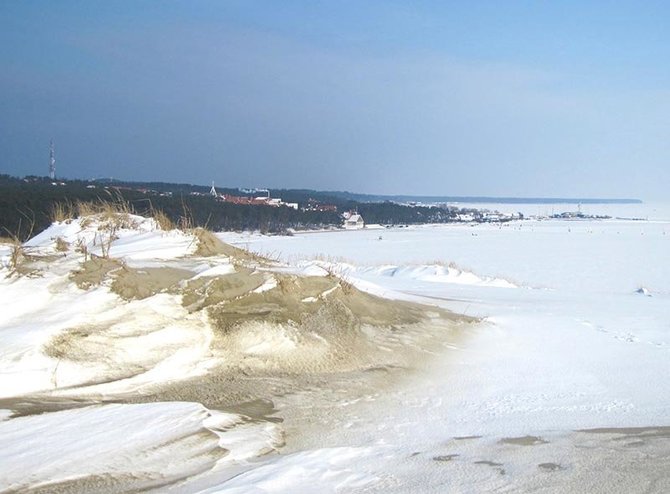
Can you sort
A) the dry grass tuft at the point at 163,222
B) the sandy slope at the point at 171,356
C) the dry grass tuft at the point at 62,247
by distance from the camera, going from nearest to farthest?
the sandy slope at the point at 171,356 < the dry grass tuft at the point at 62,247 < the dry grass tuft at the point at 163,222

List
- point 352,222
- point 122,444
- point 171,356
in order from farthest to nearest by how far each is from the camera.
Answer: point 352,222, point 171,356, point 122,444

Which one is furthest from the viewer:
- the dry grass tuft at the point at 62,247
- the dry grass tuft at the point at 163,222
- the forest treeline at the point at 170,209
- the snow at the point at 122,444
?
the forest treeline at the point at 170,209

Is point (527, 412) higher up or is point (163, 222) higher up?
point (163, 222)

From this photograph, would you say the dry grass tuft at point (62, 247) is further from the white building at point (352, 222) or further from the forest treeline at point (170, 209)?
the white building at point (352, 222)

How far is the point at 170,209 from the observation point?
137ft

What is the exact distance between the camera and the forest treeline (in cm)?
2665

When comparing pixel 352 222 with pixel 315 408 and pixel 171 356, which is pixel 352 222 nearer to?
pixel 171 356

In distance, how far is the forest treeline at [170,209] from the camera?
87.4ft

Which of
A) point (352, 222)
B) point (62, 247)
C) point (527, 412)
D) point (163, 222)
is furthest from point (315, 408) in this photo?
point (352, 222)

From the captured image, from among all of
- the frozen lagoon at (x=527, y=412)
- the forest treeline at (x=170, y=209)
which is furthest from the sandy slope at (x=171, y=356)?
the forest treeline at (x=170, y=209)

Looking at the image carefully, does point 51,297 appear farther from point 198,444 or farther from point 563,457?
point 563,457

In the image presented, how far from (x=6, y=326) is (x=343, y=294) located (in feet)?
12.3

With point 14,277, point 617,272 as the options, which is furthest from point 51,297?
point 617,272

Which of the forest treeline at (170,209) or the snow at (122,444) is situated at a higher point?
the forest treeline at (170,209)
